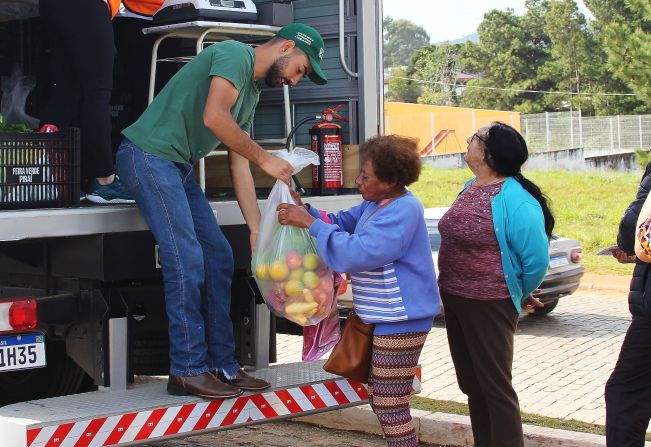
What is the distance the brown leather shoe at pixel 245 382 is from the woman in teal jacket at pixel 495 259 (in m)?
0.88

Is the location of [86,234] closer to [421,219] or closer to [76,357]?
[76,357]

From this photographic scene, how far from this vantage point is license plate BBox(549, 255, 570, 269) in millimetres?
10922

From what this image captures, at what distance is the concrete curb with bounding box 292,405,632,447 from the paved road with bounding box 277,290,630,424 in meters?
0.71

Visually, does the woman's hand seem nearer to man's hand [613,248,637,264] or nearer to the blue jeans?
the blue jeans

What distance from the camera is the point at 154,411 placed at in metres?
4.54

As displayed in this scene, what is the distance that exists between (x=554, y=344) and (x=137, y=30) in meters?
5.19

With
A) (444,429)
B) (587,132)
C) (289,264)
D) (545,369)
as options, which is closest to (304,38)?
(289,264)

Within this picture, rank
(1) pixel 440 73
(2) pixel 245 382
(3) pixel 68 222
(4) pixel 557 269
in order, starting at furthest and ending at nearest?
1. (1) pixel 440 73
2. (4) pixel 557 269
3. (2) pixel 245 382
4. (3) pixel 68 222

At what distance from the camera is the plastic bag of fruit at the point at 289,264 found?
464 centimetres

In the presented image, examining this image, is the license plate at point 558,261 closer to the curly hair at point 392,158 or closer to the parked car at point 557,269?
the parked car at point 557,269

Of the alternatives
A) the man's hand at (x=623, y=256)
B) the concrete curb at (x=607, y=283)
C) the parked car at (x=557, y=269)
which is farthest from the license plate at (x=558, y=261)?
the man's hand at (x=623, y=256)

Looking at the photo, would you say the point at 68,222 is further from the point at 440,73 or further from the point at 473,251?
the point at 440,73

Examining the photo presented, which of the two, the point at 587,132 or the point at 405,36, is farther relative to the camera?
the point at 405,36

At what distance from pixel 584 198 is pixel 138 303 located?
1926 cm
